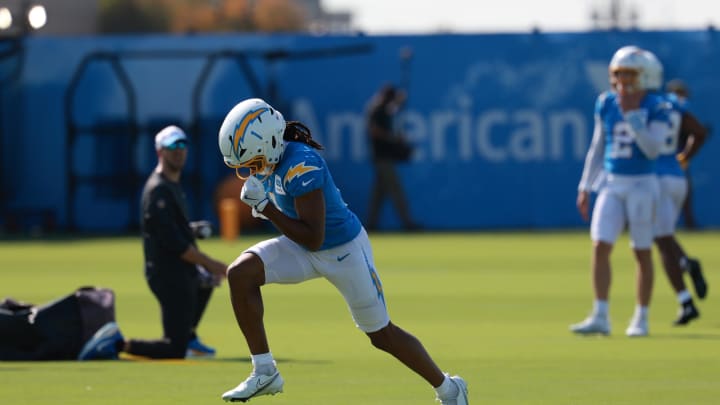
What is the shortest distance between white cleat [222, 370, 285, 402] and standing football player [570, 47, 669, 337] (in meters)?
5.28

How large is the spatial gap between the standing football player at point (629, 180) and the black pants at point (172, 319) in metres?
3.54

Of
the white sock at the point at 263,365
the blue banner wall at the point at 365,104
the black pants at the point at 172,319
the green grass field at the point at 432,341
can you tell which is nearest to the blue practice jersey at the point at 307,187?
the white sock at the point at 263,365

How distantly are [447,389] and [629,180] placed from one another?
524cm

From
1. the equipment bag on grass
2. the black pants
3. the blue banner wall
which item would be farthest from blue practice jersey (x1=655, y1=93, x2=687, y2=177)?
the blue banner wall

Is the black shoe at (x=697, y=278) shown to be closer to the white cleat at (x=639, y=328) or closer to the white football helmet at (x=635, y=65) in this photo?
the white cleat at (x=639, y=328)

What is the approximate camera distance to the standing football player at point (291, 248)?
9.43 meters

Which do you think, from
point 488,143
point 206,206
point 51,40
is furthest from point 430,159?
point 51,40

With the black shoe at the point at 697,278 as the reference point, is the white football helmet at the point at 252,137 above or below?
above

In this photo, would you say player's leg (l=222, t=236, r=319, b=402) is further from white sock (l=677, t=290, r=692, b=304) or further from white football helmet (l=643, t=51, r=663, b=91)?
white sock (l=677, t=290, r=692, b=304)

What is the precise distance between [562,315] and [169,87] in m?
17.4

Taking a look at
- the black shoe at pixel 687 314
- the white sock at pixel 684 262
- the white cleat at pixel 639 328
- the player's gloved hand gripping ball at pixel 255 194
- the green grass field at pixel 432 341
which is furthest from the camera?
the white sock at pixel 684 262

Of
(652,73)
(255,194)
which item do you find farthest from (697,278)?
(255,194)

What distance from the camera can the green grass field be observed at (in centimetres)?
1080

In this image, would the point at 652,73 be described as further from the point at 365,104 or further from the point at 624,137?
the point at 365,104
